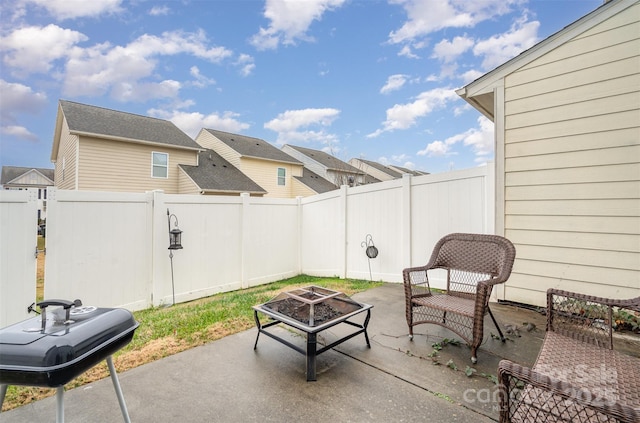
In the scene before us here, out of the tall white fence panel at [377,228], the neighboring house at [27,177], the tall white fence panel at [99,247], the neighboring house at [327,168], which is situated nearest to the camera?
the tall white fence panel at [99,247]

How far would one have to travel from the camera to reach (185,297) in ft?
16.0

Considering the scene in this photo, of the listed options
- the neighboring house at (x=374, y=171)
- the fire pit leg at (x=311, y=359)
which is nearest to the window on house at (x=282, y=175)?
the neighboring house at (x=374, y=171)

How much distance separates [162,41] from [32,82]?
355 centimetres

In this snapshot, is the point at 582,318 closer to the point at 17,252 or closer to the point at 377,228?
the point at 377,228

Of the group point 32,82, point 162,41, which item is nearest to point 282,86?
point 162,41

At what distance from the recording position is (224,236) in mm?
5371

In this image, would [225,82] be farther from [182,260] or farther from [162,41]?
[182,260]

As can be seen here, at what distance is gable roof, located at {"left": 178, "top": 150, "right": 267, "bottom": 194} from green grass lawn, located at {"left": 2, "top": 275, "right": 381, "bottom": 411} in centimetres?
827

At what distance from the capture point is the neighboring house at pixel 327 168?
18.9m

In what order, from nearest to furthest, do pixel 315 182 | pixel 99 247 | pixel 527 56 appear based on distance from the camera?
→ pixel 527 56
pixel 99 247
pixel 315 182

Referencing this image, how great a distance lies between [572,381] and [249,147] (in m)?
16.3

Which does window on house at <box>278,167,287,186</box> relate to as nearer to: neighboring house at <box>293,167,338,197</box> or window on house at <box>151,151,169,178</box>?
neighboring house at <box>293,167,338,197</box>

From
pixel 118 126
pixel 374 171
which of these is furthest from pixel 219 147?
pixel 374 171

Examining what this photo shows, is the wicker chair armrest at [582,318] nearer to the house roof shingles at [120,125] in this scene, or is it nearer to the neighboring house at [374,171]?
the house roof shingles at [120,125]
